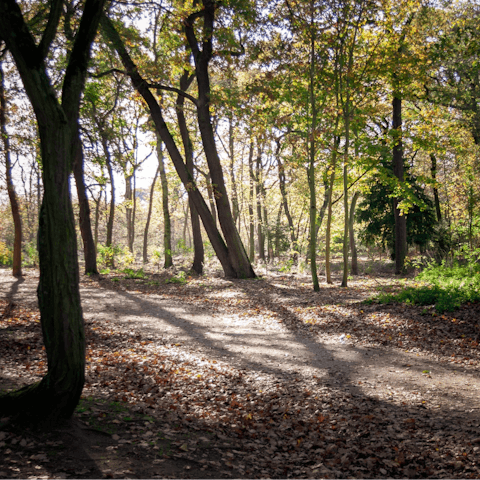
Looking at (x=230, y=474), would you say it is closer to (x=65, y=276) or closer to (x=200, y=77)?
(x=65, y=276)

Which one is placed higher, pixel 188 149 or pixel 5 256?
pixel 188 149

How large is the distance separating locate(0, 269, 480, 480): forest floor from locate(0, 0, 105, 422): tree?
33 cm

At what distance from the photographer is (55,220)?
10.5ft

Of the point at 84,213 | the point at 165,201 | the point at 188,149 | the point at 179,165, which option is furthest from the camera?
the point at 165,201

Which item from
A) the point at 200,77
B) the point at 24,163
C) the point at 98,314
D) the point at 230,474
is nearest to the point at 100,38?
the point at 200,77

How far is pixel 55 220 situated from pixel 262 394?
3.69m

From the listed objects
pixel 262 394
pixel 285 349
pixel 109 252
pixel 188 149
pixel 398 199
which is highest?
pixel 188 149

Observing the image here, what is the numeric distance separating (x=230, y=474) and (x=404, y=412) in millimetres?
2485

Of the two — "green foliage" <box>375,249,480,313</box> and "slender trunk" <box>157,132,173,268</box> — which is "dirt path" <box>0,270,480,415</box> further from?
"slender trunk" <box>157,132,173,268</box>

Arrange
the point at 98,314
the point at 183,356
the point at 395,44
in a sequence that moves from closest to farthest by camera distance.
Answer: the point at 183,356, the point at 98,314, the point at 395,44

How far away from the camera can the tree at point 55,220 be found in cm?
309

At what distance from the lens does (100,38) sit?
9453mm

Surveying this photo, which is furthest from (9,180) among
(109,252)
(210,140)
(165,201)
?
(210,140)

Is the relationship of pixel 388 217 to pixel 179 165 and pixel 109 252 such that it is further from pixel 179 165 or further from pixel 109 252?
pixel 109 252
